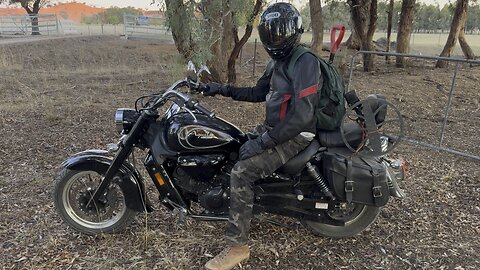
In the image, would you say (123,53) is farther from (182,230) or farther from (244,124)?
(182,230)

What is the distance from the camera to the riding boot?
9.57 feet

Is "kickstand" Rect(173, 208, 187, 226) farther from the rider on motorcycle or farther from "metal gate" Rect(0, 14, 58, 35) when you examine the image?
"metal gate" Rect(0, 14, 58, 35)

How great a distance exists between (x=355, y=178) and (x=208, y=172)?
1.04 meters

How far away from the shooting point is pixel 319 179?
298 cm

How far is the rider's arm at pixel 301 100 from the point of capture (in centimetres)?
257

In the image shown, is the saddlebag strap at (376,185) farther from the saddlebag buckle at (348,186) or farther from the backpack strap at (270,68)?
the backpack strap at (270,68)

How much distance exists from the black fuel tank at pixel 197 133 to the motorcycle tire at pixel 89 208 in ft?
2.40

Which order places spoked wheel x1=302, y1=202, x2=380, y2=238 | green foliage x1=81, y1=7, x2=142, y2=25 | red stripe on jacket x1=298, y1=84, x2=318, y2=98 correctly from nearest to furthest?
red stripe on jacket x1=298, y1=84, x2=318, y2=98
spoked wheel x1=302, y1=202, x2=380, y2=238
green foliage x1=81, y1=7, x2=142, y2=25

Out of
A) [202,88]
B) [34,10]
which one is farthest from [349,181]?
[34,10]

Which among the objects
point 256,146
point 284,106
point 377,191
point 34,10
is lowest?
point 377,191

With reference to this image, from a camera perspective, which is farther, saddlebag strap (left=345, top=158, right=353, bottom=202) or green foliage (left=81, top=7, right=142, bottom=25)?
green foliage (left=81, top=7, right=142, bottom=25)

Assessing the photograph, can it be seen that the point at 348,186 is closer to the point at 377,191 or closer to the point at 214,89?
the point at 377,191

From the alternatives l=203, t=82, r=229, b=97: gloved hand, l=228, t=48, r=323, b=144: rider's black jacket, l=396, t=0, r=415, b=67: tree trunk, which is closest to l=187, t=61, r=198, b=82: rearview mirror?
l=203, t=82, r=229, b=97: gloved hand

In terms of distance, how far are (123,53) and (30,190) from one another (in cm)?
1585
